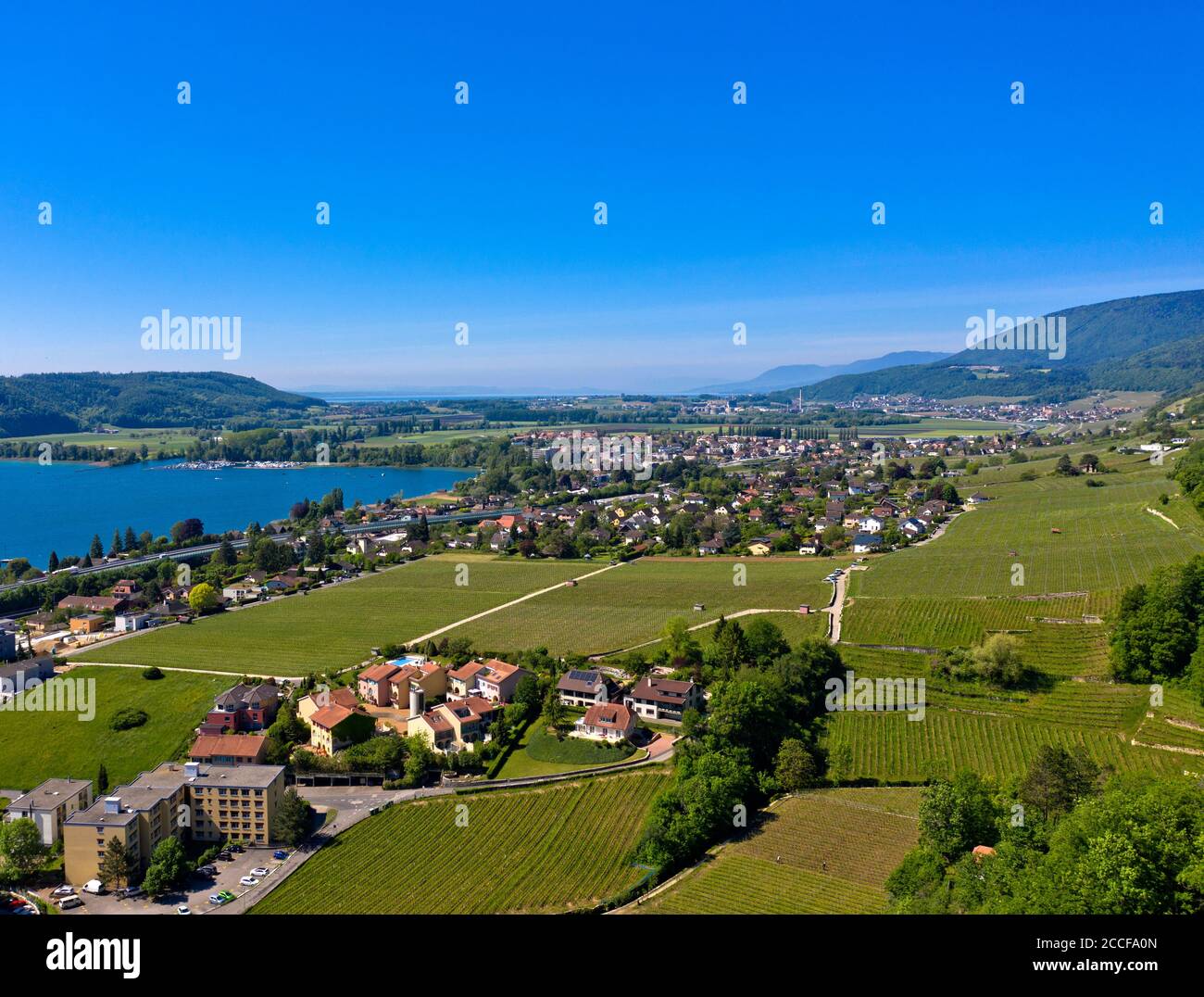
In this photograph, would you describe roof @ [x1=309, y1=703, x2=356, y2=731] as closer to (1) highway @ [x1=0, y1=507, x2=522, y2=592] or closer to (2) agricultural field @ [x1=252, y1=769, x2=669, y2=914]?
(2) agricultural field @ [x1=252, y1=769, x2=669, y2=914]

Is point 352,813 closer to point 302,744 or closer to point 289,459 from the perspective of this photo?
point 302,744

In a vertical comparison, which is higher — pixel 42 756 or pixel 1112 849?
pixel 1112 849

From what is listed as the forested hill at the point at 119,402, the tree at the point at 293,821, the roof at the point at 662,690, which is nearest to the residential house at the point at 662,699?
the roof at the point at 662,690

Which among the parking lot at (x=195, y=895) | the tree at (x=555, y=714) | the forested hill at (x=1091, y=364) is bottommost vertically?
the parking lot at (x=195, y=895)

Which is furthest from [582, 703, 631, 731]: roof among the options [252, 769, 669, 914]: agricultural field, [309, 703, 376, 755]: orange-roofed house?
[309, 703, 376, 755]: orange-roofed house

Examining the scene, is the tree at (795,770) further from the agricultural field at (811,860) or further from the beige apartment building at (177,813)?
the beige apartment building at (177,813)

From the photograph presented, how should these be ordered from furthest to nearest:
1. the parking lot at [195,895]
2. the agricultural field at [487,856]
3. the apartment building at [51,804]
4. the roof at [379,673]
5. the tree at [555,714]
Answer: the roof at [379,673] < the tree at [555,714] < the apartment building at [51,804] < the parking lot at [195,895] < the agricultural field at [487,856]
